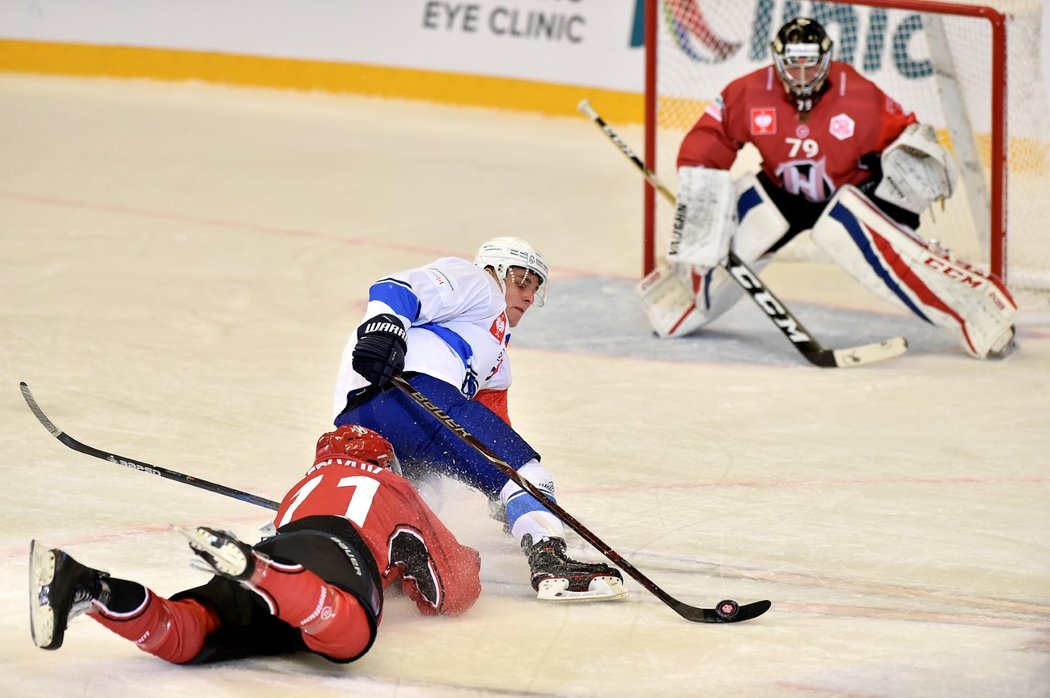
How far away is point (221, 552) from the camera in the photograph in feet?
8.46

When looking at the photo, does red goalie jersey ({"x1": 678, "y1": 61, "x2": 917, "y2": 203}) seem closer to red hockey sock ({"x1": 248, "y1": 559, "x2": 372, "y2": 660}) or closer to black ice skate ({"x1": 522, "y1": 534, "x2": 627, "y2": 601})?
black ice skate ({"x1": 522, "y1": 534, "x2": 627, "y2": 601})

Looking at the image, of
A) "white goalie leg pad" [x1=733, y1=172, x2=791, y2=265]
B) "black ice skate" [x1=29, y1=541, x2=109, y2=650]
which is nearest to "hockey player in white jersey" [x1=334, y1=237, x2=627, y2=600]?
"black ice skate" [x1=29, y1=541, x2=109, y2=650]

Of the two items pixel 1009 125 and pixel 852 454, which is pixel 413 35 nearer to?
pixel 1009 125

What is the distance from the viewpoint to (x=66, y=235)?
6.95 m

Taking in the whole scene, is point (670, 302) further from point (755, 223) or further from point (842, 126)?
point (842, 126)

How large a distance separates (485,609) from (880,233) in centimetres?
270

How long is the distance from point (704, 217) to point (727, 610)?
2614mm

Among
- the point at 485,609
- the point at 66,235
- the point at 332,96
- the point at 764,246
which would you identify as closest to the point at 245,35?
the point at 332,96

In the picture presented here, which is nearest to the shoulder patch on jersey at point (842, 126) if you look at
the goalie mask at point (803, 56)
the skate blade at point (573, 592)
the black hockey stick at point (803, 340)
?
the goalie mask at point (803, 56)

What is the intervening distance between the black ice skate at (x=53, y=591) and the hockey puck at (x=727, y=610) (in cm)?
116

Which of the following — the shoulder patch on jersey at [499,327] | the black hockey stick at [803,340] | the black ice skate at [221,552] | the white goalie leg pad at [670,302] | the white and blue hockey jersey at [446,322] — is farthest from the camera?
the white goalie leg pad at [670,302]

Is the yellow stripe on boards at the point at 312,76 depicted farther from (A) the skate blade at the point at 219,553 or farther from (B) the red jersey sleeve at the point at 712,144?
(A) the skate blade at the point at 219,553

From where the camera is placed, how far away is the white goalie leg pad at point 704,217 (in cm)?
556

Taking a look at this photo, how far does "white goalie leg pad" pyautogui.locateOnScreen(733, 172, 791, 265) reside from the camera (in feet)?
18.4
